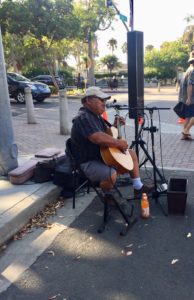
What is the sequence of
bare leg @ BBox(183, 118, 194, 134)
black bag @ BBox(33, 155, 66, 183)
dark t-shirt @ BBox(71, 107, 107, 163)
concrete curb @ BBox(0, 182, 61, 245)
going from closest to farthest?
concrete curb @ BBox(0, 182, 61, 245) → dark t-shirt @ BBox(71, 107, 107, 163) → black bag @ BBox(33, 155, 66, 183) → bare leg @ BBox(183, 118, 194, 134)

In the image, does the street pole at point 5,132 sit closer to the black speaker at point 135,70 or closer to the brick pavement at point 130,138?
the black speaker at point 135,70

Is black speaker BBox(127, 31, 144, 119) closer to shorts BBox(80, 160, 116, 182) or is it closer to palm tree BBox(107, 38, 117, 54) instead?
shorts BBox(80, 160, 116, 182)

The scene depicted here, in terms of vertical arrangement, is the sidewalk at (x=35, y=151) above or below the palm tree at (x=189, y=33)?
below

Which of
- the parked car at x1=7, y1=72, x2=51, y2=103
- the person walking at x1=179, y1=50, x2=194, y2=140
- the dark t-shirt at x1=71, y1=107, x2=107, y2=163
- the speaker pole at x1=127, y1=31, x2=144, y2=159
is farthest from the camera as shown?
the parked car at x1=7, y1=72, x2=51, y2=103

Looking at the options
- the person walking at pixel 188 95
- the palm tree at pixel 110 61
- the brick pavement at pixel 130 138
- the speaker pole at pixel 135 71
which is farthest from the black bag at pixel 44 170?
the palm tree at pixel 110 61

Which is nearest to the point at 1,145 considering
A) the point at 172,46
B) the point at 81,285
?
the point at 81,285

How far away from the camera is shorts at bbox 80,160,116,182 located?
414cm

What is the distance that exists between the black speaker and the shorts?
4.15ft

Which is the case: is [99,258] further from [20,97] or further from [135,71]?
[20,97]

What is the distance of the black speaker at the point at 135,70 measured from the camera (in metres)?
5.21

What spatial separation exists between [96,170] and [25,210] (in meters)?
0.92

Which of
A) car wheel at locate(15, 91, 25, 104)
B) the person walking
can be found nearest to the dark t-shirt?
the person walking

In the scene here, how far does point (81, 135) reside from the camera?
4223mm

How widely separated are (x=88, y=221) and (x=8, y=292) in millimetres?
1452
